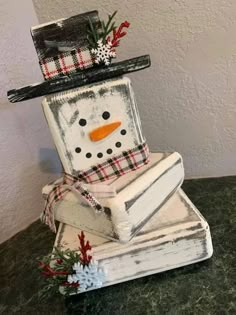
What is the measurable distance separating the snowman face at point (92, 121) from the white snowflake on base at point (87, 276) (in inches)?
6.0

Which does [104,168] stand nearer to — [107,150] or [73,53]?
[107,150]

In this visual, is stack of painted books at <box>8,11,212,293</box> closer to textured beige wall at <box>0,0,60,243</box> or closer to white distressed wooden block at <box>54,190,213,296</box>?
white distressed wooden block at <box>54,190,213,296</box>

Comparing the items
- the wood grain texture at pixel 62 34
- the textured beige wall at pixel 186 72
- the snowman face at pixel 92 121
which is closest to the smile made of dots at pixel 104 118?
the snowman face at pixel 92 121

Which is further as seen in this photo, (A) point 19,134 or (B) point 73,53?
(A) point 19,134

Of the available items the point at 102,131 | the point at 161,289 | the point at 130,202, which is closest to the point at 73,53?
the point at 102,131

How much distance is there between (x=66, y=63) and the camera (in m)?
0.65

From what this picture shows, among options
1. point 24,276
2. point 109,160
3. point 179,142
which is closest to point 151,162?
point 109,160

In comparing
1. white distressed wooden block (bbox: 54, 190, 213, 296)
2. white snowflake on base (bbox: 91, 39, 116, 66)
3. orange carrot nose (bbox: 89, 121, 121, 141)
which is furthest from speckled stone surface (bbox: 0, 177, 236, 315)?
white snowflake on base (bbox: 91, 39, 116, 66)

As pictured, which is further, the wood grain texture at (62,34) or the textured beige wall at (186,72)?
the textured beige wall at (186,72)

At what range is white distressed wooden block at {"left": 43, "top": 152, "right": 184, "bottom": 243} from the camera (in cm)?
61

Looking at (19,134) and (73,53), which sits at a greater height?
(73,53)

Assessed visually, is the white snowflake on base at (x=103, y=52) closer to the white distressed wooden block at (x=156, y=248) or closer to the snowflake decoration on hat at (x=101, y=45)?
the snowflake decoration on hat at (x=101, y=45)

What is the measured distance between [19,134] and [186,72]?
0.36m

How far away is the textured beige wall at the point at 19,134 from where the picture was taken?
826 mm
